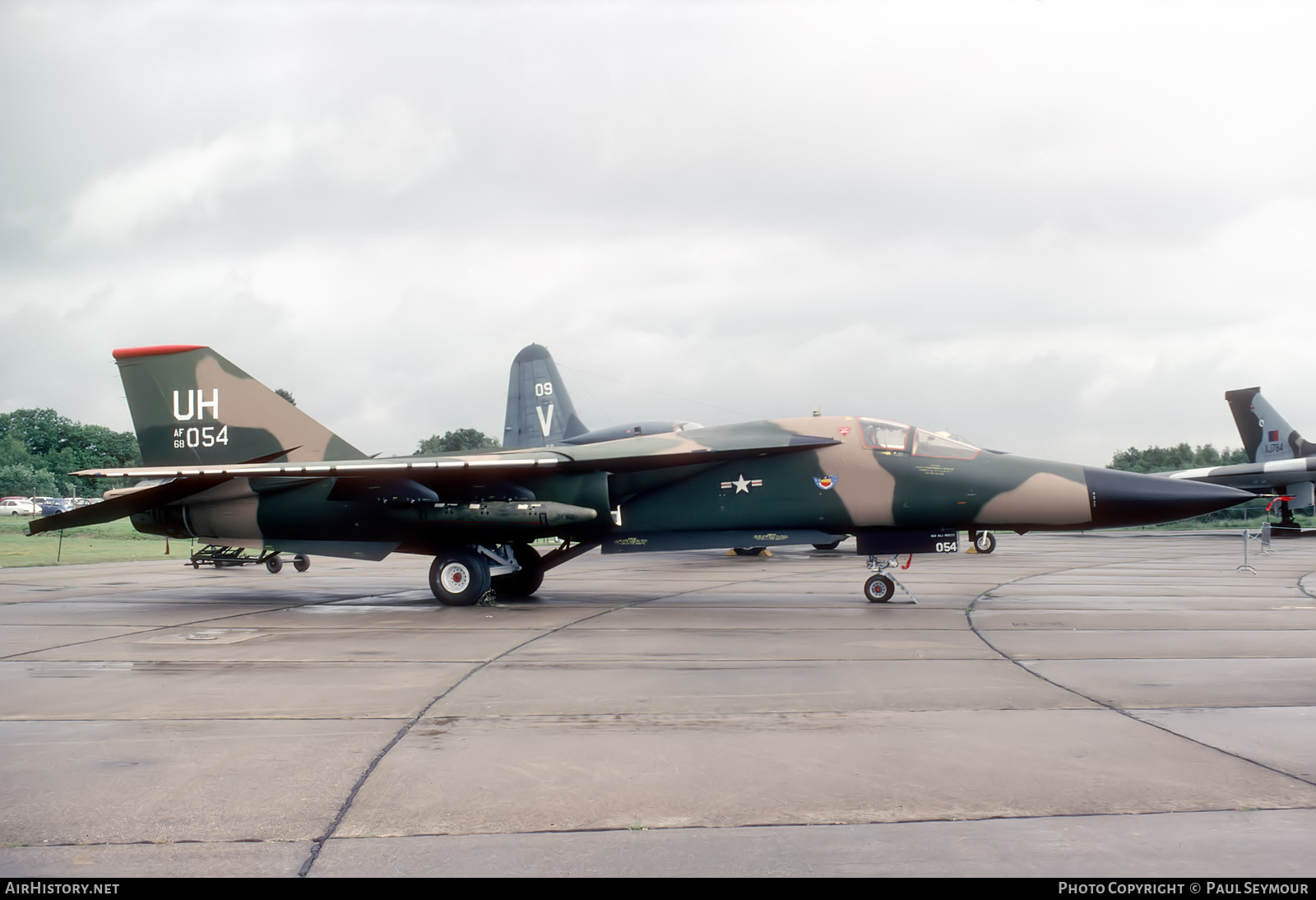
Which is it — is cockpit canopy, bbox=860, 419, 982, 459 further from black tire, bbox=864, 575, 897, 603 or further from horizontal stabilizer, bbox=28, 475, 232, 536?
horizontal stabilizer, bbox=28, 475, 232, 536

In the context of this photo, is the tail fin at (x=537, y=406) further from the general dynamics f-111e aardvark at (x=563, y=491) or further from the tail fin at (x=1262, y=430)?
the tail fin at (x=1262, y=430)

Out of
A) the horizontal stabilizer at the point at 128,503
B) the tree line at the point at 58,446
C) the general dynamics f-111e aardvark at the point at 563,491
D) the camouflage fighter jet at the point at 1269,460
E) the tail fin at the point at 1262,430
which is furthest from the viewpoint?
the tree line at the point at 58,446

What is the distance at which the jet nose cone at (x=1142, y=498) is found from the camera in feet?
36.3

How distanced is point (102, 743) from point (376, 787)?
1935 mm

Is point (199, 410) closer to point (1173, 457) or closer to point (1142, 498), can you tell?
point (1142, 498)

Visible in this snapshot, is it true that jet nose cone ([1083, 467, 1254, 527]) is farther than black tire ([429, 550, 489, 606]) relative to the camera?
No

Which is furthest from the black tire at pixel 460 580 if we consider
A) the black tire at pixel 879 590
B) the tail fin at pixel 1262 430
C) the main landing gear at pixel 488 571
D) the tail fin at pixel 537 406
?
the tail fin at pixel 1262 430

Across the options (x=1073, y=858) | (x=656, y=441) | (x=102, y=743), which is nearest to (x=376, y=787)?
(x=102, y=743)

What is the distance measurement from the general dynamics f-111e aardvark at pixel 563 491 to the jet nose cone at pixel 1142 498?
2 centimetres

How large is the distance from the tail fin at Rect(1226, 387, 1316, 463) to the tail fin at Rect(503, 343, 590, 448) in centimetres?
2863

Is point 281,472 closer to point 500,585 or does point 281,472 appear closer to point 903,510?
point 500,585

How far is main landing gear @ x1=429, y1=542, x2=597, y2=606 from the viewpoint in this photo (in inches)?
505

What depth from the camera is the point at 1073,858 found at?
3273 millimetres

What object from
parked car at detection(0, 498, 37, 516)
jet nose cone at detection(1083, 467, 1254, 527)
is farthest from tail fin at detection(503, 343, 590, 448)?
parked car at detection(0, 498, 37, 516)
